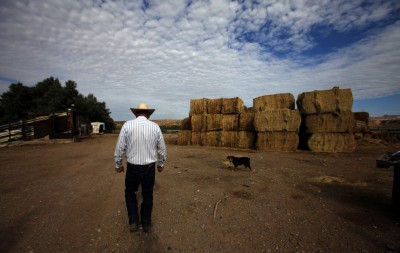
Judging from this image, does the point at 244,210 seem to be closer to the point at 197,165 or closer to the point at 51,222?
the point at 51,222

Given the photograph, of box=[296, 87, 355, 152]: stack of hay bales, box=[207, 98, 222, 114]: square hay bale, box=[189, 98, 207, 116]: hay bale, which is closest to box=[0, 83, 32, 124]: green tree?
box=[189, 98, 207, 116]: hay bale

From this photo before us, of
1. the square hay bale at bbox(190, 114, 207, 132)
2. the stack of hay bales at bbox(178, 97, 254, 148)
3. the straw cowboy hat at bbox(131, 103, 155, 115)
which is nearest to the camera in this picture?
the straw cowboy hat at bbox(131, 103, 155, 115)

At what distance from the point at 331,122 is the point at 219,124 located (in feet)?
24.0

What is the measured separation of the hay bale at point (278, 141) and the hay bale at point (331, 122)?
4.05 feet

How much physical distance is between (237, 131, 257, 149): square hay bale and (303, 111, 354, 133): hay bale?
11.9 ft

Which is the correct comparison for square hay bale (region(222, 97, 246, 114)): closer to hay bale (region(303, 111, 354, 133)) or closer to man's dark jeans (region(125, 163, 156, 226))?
hay bale (region(303, 111, 354, 133))

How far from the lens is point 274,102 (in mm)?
14742

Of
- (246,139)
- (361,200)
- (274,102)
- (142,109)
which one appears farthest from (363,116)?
(142,109)

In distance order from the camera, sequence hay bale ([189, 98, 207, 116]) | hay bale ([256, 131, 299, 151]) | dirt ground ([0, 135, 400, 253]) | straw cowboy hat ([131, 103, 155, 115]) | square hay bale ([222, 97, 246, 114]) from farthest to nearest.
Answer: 1. hay bale ([189, 98, 207, 116])
2. square hay bale ([222, 97, 246, 114])
3. hay bale ([256, 131, 299, 151])
4. straw cowboy hat ([131, 103, 155, 115])
5. dirt ground ([0, 135, 400, 253])

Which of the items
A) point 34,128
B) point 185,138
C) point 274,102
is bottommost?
point 185,138

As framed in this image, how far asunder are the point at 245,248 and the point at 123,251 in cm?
190

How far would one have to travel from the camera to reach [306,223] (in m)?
3.93

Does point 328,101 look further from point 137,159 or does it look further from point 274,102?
point 137,159

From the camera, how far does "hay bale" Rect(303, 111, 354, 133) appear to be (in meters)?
12.4
